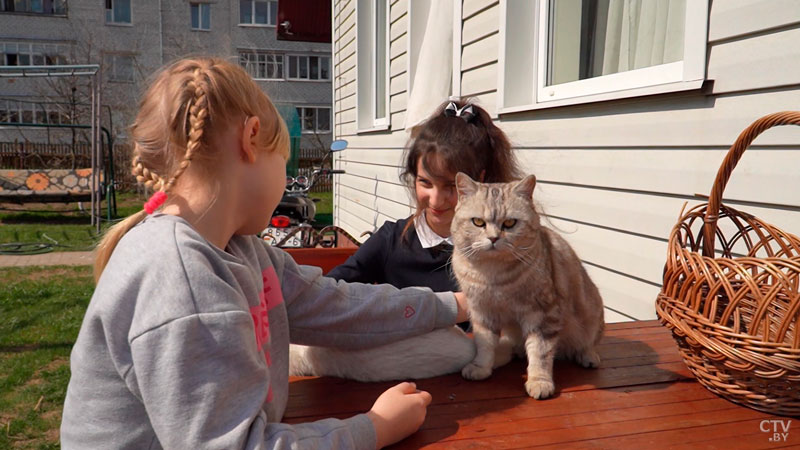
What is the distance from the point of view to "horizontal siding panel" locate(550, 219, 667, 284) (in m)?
2.54

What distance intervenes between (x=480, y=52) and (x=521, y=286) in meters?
2.59

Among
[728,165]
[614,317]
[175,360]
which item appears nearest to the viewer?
[175,360]

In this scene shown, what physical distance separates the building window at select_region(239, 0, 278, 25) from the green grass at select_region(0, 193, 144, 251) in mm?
15387

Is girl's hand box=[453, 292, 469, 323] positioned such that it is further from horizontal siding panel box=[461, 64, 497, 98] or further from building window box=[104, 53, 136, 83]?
building window box=[104, 53, 136, 83]

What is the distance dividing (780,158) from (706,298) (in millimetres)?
881

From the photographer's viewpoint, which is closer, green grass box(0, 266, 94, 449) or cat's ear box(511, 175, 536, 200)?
cat's ear box(511, 175, 536, 200)

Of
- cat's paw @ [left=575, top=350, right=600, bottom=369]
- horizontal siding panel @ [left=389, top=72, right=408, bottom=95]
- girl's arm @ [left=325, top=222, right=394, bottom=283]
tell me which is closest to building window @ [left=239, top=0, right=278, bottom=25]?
horizontal siding panel @ [left=389, top=72, right=408, bottom=95]

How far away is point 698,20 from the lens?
7.20 ft

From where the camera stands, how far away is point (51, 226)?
36.6 feet

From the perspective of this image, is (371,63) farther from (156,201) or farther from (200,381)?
(200,381)

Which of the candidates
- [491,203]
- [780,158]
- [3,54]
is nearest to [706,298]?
[491,203]

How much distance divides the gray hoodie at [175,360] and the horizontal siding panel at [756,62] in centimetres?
177

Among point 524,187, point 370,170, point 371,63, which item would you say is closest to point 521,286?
point 524,187

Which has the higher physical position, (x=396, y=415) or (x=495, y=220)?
(x=495, y=220)
